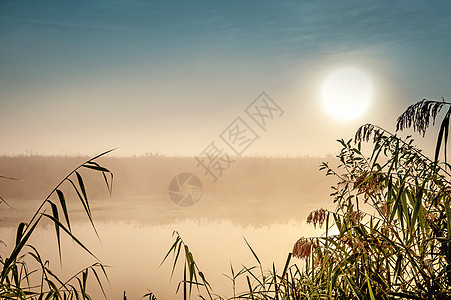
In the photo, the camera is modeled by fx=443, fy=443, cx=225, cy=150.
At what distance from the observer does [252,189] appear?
8.97 metres

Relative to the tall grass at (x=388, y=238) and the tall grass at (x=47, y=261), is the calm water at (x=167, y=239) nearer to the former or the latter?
the tall grass at (x=47, y=261)

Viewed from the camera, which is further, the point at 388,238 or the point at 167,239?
the point at 167,239

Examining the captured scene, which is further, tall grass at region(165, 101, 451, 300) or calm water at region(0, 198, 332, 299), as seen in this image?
calm water at region(0, 198, 332, 299)

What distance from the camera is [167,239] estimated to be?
638cm

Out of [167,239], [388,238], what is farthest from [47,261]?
[167,239]

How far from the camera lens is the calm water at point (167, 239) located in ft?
16.2

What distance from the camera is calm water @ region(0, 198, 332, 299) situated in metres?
4.95

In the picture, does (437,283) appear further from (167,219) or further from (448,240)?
(167,219)

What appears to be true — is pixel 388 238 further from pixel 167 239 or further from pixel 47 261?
pixel 167 239

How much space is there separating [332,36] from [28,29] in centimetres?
412

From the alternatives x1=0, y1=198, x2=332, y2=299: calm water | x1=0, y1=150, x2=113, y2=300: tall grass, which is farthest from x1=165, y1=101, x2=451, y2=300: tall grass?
x1=0, y1=198, x2=332, y2=299: calm water

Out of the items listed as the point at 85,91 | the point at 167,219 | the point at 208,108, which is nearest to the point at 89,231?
the point at 167,219

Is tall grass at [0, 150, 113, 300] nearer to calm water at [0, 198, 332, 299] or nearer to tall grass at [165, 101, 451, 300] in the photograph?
tall grass at [165, 101, 451, 300]

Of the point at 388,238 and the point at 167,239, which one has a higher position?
the point at 388,238
